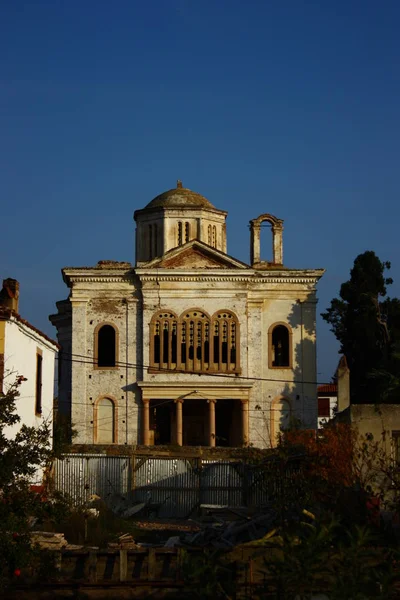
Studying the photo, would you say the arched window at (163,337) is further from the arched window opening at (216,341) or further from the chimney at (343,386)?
the chimney at (343,386)

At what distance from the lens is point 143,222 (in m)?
49.5

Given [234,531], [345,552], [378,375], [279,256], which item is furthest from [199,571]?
[279,256]

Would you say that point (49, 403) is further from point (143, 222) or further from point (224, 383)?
point (143, 222)

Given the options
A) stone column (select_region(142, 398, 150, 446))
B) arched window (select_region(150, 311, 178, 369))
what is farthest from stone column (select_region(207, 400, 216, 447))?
stone column (select_region(142, 398, 150, 446))

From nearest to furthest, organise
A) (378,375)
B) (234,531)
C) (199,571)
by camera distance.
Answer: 1. (199,571)
2. (234,531)
3. (378,375)

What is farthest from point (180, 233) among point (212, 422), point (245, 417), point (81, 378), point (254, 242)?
point (212, 422)

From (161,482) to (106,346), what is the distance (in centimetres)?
1672

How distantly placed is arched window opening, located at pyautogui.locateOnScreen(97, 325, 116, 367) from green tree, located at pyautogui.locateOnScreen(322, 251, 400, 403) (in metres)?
9.50

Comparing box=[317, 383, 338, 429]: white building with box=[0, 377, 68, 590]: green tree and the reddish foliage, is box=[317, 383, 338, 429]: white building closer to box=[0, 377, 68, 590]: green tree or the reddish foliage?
the reddish foliage

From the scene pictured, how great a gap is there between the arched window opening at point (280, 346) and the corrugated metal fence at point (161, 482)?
52.2ft

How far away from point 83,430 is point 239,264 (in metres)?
9.34

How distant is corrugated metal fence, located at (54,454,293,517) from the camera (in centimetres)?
2842

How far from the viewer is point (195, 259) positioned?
4494cm

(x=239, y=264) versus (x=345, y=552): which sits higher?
Result: (x=239, y=264)
